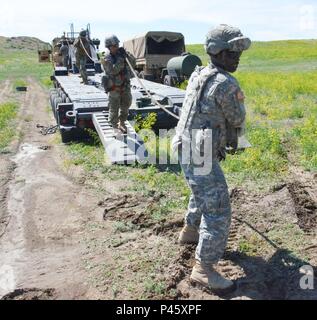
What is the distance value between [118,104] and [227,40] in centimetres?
468

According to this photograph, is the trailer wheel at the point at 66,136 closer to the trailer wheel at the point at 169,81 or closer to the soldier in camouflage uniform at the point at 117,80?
the soldier in camouflage uniform at the point at 117,80

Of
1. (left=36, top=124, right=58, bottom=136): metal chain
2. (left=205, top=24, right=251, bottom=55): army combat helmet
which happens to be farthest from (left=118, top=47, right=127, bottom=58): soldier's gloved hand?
(left=205, top=24, right=251, bottom=55): army combat helmet

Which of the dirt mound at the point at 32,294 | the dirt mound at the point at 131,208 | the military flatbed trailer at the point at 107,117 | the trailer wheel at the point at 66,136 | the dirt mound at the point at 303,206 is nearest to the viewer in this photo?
the dirt mound at the point at 32,294

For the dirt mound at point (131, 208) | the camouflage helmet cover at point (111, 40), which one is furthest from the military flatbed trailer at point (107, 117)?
the camouflage helmet cover at point (111, 40)

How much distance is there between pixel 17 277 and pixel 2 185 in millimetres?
2910

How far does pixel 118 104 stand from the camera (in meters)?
7.74

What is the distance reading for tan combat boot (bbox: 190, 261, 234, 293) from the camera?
11.3 ft

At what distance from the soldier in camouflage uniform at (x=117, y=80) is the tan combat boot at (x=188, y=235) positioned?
3883 millimetres

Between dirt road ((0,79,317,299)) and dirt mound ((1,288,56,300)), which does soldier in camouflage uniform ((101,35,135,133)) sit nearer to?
dirt road ((0,79,317,299))

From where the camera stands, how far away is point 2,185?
21.5 ft

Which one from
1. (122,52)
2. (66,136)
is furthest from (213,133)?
(66,136)

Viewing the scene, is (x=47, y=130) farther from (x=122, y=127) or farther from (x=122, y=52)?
(x=122, y=52)

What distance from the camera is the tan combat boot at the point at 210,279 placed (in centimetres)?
346
